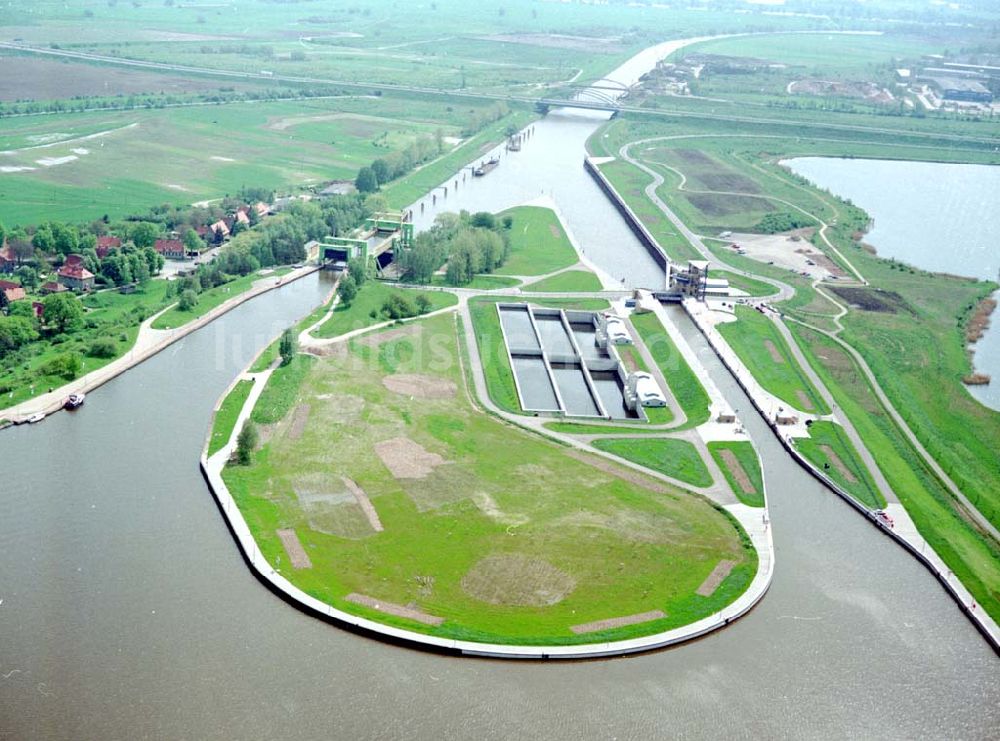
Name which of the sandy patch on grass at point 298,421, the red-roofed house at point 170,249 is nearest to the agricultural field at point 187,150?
the red-roofed house at point 170,249

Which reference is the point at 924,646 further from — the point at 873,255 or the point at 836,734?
the point at 873,255

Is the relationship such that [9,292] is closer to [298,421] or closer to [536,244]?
[298,421]

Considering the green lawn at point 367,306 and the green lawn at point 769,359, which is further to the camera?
the green lawn at point 367,306

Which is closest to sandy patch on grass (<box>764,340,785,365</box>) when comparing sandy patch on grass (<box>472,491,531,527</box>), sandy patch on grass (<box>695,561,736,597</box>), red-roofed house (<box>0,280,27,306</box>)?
sandy patch on grass (<box>695,561,736,597</box>)

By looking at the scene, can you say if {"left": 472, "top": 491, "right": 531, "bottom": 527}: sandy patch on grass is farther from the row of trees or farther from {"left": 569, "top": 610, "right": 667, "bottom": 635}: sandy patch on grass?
the row of trees

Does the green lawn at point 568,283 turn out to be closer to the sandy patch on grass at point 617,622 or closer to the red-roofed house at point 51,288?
the red-roofed house at point 51,288

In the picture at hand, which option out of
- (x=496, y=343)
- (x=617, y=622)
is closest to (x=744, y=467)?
(x=617, y=622)

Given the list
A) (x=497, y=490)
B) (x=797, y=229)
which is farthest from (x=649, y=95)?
(x=497, y=490)
